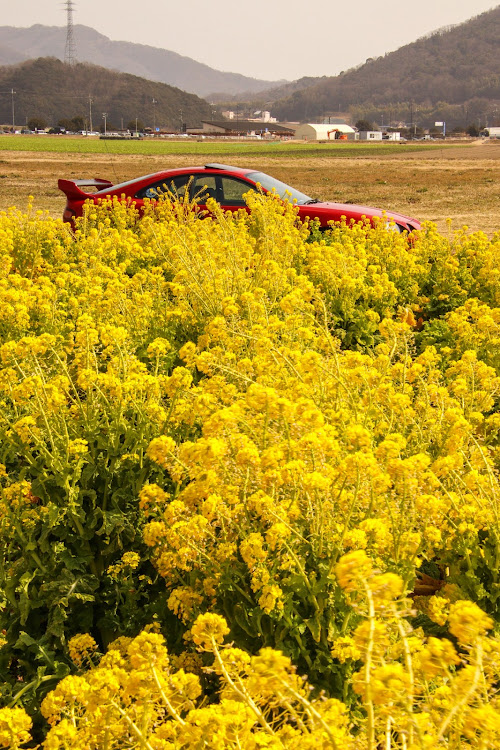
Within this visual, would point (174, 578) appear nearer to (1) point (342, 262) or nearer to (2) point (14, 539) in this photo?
(2) point (14, 539)

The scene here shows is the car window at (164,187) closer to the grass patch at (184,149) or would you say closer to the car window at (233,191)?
the car window at (233,191)

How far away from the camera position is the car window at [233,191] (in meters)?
11.3

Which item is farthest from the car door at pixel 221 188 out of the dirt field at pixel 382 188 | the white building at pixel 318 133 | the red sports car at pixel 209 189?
the white building at pixel 318 133

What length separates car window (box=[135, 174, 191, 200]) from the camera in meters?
11.4

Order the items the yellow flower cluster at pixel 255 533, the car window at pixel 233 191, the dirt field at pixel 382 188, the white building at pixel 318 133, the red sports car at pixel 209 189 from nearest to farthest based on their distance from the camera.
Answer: the yellow flower cluster at pixel 255 533 → the red sports car at pixel 209 189 → the car window at pixel 233 191 → the dirt field at pixel 382 188 → the white building at pixel 318 133

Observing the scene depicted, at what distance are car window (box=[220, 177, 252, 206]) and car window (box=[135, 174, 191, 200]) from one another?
60 cm

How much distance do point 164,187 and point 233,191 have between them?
3.58 ft

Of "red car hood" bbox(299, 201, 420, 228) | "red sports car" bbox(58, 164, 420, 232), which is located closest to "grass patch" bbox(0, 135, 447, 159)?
"red sports car" bbox(58, 164, 420, 232)

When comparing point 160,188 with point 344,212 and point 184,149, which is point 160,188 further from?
point 184,149

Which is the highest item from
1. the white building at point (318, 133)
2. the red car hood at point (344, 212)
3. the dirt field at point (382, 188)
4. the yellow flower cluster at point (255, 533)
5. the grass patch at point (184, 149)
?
the white building at point (318, 133)

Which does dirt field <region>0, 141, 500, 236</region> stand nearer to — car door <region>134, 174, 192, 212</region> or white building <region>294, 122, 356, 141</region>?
car door <region>134, 174, 192, 212</region>

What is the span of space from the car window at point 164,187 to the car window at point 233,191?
1.96ft

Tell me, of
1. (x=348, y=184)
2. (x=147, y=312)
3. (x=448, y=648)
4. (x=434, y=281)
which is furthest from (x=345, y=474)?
(x=348, y=184)

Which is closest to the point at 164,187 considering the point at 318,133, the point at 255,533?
the point at 255,533
